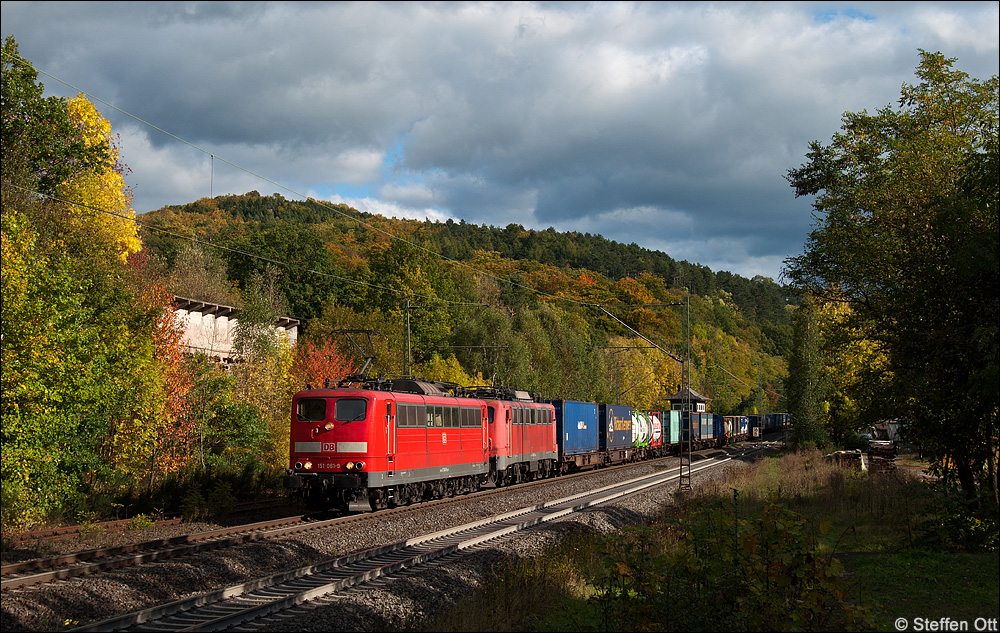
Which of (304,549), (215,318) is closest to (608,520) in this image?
(304,549)

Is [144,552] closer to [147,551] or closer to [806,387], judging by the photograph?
[147,551]

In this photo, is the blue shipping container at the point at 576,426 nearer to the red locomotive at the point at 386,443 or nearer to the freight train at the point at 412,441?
the freight train at the point at 412,441

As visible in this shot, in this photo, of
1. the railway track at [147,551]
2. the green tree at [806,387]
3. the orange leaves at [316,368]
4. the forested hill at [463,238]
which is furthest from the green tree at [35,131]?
the green tree at [806,387]

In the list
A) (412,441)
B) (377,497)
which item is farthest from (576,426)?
(377,497)

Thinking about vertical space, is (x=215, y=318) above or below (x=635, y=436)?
above

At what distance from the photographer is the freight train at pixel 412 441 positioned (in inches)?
784

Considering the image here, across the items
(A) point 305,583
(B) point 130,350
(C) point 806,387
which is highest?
(B) point 130,350

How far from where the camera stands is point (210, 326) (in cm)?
4550

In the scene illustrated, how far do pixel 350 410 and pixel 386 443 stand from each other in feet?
4.24

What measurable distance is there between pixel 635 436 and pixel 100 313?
3411 cm

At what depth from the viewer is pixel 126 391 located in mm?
21312

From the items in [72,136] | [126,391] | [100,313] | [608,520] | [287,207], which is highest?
[287,207]

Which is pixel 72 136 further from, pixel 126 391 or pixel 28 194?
pixel 126 391

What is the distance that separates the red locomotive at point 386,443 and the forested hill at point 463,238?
4544 cm
